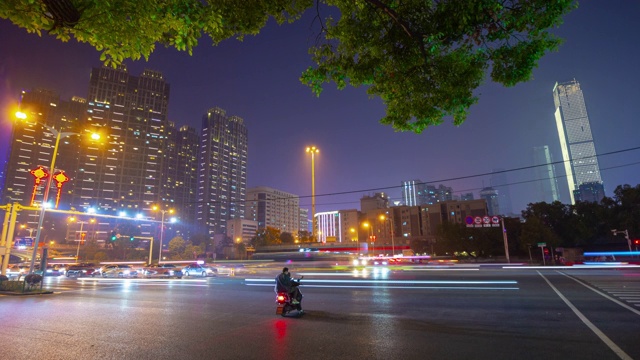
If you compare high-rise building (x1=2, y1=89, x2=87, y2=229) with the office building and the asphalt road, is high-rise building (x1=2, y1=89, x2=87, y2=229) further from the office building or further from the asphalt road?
the asphalt road

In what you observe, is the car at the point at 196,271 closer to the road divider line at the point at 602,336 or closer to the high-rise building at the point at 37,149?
the road divider line at the point at 602,336

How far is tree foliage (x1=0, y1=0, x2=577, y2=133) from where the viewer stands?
541 centimetres

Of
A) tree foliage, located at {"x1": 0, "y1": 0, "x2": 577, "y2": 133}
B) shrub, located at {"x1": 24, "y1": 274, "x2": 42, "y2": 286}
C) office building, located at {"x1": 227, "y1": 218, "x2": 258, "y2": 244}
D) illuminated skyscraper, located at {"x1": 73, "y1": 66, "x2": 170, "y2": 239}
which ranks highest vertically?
illuminated skyscraper, located at {"x1": 73, "y1": 66, "x2": 170, "y2": 239}

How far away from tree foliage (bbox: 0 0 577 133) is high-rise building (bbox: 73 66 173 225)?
167 m

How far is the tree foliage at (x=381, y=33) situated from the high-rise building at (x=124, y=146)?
16706 cm

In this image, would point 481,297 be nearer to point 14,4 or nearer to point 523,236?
point 14,4

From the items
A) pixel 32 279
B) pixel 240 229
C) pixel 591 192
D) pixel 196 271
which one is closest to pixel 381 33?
pixel 32 279

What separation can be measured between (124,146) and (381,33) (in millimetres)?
185452

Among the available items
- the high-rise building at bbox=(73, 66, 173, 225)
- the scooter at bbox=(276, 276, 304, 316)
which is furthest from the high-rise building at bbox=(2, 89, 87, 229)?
the scooter at bbox=(276, 276, 304, 316)

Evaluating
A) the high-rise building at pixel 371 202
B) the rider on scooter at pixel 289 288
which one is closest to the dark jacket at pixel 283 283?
the rider on scooter at pixel 289 288

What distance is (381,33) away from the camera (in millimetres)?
8133

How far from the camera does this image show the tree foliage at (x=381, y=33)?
5410 millimetres

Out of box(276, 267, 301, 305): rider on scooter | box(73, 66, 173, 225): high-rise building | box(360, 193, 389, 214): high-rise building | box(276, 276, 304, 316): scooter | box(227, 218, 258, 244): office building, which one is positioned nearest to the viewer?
box(276, 276, 304, 316): scooter

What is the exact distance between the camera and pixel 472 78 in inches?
324
